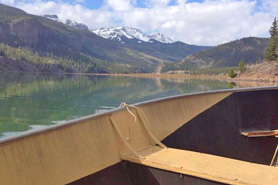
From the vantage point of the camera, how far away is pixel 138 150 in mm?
5234

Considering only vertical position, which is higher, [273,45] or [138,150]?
[273,45]

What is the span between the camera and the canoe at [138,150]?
3771mm

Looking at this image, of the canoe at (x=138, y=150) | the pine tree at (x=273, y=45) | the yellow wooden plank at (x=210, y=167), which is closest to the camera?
the canoe at (x=138, y=150)

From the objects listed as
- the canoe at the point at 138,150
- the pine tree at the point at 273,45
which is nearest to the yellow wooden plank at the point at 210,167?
the canoe at the point at 138,150

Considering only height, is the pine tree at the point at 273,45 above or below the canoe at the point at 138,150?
above

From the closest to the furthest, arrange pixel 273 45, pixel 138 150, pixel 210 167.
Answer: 1. pixel 210 167
2. pixel 138 150
3. pixel 273 45

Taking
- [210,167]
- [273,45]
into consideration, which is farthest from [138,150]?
[273,45]

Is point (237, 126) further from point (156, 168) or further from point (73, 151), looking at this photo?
point (73, 151)

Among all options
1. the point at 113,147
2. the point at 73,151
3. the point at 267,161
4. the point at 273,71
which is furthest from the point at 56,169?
the point at 273,71

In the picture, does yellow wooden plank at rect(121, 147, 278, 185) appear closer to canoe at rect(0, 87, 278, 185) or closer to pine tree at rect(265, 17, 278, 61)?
canoe at rect(0, 87, 278, 185)

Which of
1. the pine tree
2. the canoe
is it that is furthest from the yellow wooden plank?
the pine tree

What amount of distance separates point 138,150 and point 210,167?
4.47ft

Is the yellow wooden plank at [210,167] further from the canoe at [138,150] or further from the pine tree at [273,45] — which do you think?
the pine tree at [273,45]

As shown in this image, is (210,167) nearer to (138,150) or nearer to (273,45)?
(138,150)
